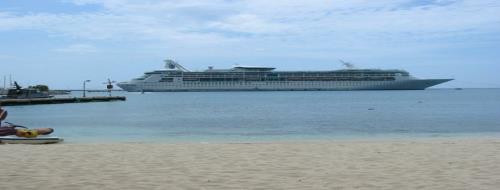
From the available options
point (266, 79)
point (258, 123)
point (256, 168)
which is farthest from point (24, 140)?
point (266, 79)

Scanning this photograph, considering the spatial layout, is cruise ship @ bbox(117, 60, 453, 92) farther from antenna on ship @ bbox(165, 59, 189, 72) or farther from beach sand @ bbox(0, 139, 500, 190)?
beach sand @ bbox(0, 139, 500, 190)

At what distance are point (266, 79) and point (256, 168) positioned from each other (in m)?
116

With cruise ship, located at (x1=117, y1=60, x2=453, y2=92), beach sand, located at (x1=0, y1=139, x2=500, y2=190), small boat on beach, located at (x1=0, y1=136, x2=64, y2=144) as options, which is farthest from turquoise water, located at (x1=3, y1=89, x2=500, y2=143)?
cruise ship, located at (x1=117, y1=60, x2=453, y2=92)

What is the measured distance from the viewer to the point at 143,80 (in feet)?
421

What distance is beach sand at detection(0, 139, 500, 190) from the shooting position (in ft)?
23.1

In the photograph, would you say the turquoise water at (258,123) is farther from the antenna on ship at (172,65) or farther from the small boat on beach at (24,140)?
the antenna on ship at (172,65)

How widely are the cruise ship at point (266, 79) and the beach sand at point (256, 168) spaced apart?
365ft

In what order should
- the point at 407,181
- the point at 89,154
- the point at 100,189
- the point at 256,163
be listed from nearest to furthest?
the point at 100,189, the point at 407,181, the point at 256,163, the point at 89,154

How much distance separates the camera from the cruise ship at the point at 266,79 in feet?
405

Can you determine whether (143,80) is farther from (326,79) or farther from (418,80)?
(418,80)

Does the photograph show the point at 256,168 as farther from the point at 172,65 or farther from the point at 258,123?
the point at 172,65

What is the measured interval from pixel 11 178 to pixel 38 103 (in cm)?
6433

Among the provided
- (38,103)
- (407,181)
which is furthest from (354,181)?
(38,103)

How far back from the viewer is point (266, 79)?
124500mm
